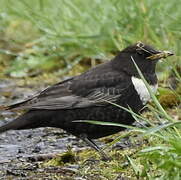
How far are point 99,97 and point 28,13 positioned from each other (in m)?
3.38

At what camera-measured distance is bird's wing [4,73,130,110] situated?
5.59m

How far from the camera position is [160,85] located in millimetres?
7113

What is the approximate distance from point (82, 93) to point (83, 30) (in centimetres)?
270

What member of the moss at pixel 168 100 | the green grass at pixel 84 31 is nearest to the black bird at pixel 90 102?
the moss at pixel 168 100

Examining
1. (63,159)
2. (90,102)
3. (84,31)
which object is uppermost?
(84,31)

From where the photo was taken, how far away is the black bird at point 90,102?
217 inches

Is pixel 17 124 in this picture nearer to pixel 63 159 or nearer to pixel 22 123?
pixel 22 123

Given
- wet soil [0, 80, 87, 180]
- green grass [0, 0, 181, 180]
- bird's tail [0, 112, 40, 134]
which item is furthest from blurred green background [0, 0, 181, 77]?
bird's tail [0, 112, 40, 134]

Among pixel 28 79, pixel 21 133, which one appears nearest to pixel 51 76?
pixel 28 79

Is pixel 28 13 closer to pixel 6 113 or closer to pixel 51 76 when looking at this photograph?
pixel 51 76

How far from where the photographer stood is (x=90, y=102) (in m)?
5.65

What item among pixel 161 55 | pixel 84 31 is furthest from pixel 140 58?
pixel 84 31

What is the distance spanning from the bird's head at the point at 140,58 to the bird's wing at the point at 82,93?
0.17 metres

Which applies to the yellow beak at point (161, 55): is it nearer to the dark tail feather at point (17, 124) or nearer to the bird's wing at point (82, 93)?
the bird's wing at point (82, 93)
